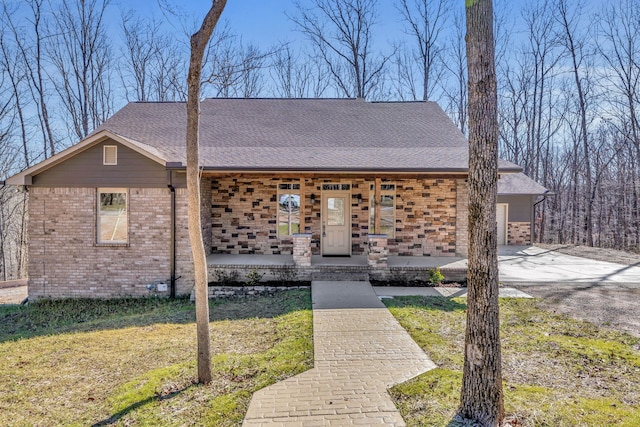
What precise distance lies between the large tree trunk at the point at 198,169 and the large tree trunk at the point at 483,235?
2839mm

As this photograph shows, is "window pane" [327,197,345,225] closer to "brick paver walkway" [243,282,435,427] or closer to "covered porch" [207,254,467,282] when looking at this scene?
"covered porch" [207,254,467,282]

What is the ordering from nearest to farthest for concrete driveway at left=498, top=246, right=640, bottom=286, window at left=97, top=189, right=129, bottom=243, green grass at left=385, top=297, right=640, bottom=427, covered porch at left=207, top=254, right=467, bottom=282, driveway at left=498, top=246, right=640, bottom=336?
green grass at left=385, top=297, right=640, bottom=427 → driveway at left=498, top=246, right=640, bottom=336 → covered porch at left=207, top=254, right=467, bottom=282 → window at left=97, top=189, right=129, bottom=243 → concrete driveway at left=498, top=246, right=640, bottom=286

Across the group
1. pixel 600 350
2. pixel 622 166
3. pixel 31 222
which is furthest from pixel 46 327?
pixel 622 166

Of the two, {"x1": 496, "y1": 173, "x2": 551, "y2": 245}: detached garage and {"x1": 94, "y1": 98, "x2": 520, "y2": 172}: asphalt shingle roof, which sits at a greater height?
{"x1": 94, "y1": 98, "x2": 520, "y2": 172}: asphalt shingle roof

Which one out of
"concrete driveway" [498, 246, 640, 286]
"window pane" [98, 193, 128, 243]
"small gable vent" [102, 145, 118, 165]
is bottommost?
"concrete driveway" [498, 246, 640, 286]

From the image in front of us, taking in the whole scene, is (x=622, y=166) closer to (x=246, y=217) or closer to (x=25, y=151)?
(x=246, y=217)

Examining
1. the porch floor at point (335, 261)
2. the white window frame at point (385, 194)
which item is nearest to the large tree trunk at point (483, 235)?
the porch floor at point (335, 261)

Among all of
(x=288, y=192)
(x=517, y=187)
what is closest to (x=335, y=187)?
(x=288, y=192)

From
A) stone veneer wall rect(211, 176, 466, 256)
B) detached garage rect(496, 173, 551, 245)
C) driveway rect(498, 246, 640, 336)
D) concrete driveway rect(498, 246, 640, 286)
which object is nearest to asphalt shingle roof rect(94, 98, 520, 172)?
stone veneer wall rect(211, 176, 466, 256)

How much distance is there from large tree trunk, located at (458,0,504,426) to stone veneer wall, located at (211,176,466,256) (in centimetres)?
783

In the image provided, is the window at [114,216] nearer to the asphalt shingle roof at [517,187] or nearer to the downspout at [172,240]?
the downspout at [172,240]

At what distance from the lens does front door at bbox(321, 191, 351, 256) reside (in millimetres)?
11039

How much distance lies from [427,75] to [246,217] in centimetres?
1729

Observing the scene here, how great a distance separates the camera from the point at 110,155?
9.29 meters
